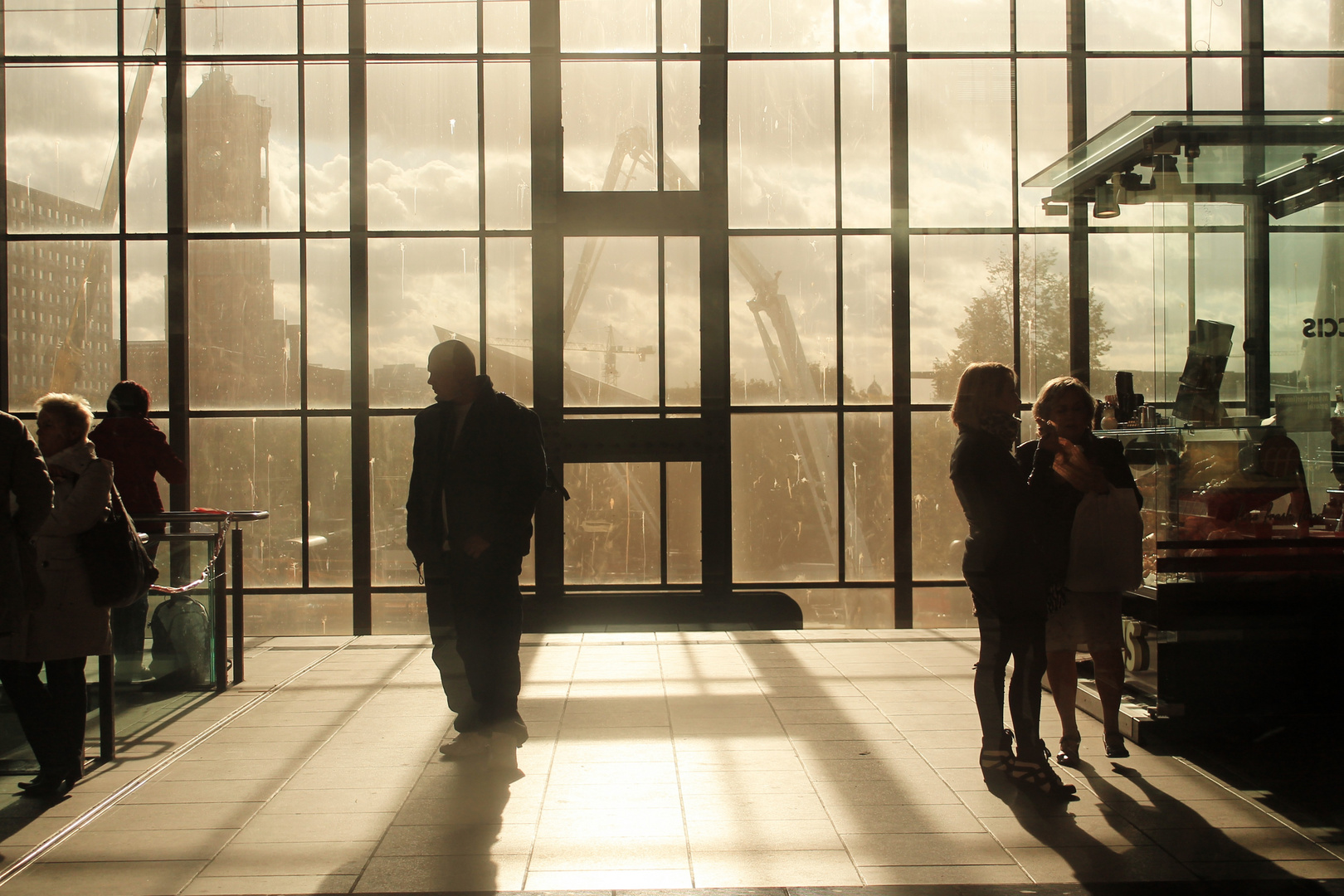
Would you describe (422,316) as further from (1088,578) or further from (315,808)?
(1088,578)

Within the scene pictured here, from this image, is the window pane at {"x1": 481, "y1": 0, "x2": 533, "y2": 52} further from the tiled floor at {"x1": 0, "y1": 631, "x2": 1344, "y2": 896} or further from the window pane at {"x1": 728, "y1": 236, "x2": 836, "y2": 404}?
the tiled floor at {"x1": 0, "y1": 631, "x2": 1344, "y2": 896}

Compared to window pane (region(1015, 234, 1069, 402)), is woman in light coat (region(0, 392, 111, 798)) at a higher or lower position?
lower

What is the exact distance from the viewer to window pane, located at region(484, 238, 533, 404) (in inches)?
330

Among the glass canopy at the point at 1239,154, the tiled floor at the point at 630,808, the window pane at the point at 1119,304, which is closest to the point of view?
the tiled floor at the point at 630,808

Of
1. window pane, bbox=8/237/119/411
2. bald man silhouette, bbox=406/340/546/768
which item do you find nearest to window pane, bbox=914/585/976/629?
bald man silhouette, bbox=406/340/546/768

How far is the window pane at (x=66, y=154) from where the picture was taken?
830 cm

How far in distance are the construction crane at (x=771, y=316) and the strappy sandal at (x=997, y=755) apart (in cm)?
453

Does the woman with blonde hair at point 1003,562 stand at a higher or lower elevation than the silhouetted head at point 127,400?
lower

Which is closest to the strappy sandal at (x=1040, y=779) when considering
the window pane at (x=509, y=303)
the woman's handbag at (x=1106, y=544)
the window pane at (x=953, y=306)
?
the woman's handbag at (x=1106, y=544)

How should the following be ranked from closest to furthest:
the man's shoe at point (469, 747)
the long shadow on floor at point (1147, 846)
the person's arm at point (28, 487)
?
the long shadow on floor at point (1147, 846) < the person's arm at point (28, 487) < the man's shoe at point (469, 747)

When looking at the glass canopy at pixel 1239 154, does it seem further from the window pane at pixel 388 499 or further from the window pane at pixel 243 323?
the window pane at pixel 243 323

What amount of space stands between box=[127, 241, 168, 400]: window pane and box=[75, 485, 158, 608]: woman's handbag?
14.9ft

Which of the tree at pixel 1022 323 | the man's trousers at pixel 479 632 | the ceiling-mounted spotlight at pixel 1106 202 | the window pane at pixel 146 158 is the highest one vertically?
the window pane at pixel 146 158

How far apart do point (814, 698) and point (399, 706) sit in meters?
2.24
